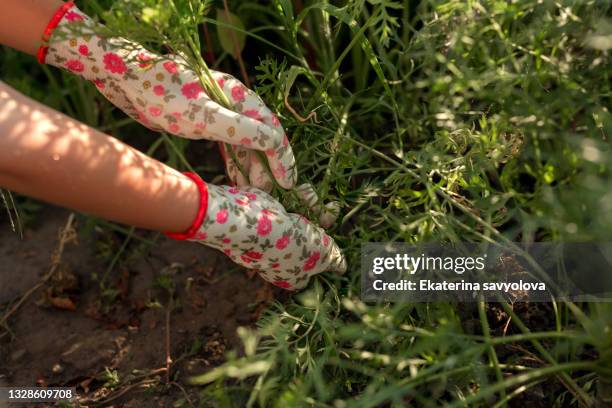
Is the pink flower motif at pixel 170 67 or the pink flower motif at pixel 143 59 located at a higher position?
the pink flower motif at pixel 143 59

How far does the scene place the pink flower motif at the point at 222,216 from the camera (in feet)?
3.44

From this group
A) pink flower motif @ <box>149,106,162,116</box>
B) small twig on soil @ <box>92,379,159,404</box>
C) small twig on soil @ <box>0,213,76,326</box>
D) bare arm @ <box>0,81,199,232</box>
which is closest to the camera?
bare arm @ <box>0,81,199,232</box>

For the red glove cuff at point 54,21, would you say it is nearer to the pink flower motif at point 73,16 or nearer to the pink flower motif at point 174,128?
the pink flower motif at point 73,16

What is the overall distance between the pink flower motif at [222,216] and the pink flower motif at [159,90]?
0.70 ft

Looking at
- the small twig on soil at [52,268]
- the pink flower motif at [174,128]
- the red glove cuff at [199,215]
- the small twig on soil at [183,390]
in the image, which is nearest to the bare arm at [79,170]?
the red glove cuff at [199,215]

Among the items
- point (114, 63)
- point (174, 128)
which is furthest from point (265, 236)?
point (114, 63)

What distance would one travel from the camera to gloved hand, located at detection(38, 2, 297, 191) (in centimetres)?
109

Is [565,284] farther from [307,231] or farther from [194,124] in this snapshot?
[194,124]

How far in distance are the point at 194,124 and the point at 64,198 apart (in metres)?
0.24

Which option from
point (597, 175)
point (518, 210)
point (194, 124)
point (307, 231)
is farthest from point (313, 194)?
point (597, 175)

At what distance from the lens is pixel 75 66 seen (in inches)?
44.9

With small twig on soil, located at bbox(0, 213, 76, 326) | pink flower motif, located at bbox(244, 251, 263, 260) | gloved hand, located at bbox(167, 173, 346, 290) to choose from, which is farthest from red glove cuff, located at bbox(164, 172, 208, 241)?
small twig on soil, located at bbox(0, 213, 76, 326)

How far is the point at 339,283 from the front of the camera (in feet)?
4.13

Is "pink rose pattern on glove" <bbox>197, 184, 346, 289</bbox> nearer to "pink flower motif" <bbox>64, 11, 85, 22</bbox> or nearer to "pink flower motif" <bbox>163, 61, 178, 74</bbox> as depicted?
"pink flower motif" <bbox>163, 61, 178, 74</bbox>
